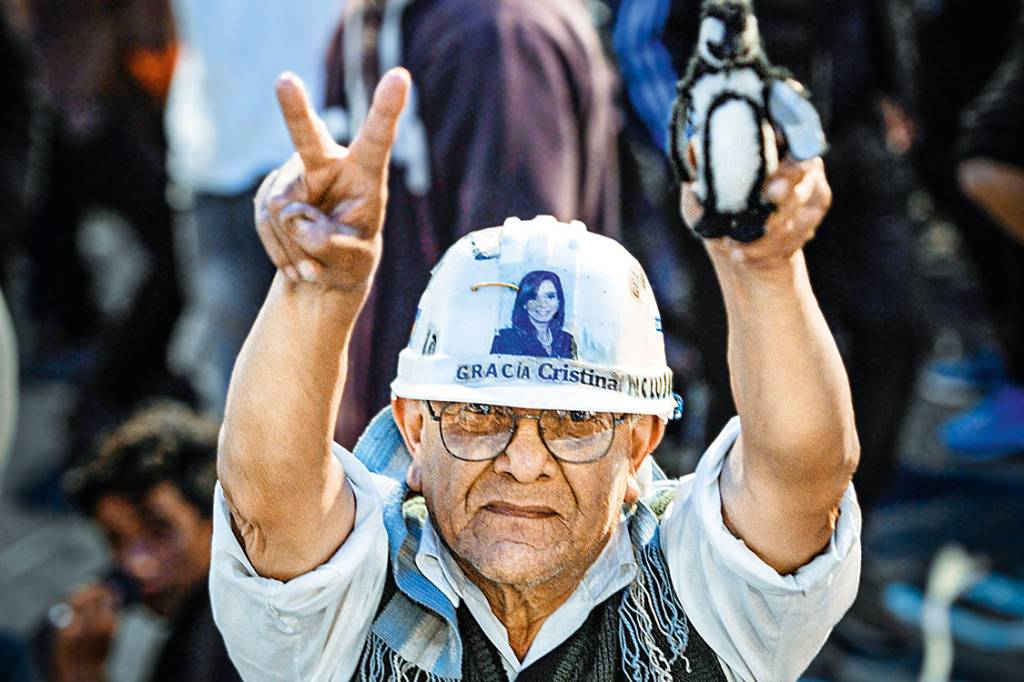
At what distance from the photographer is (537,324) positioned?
2.24 metres

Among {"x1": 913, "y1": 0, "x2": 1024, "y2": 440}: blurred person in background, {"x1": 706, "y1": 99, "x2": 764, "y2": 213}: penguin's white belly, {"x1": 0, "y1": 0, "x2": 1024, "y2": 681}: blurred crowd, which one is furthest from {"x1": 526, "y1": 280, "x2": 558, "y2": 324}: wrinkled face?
{"x1": 913, "y1": 0, "x2": 1024, "y2": 440}: blurred person in background

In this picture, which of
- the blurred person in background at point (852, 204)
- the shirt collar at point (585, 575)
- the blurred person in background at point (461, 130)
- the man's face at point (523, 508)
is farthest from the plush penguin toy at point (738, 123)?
the blurred person in background at point (852, 204)

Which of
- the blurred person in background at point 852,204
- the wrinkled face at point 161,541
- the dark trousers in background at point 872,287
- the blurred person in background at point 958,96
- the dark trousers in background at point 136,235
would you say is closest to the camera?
the blurred person in background at point 852,204

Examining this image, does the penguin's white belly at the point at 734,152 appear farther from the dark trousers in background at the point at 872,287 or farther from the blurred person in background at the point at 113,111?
the blurred person in background at the point at 113,111

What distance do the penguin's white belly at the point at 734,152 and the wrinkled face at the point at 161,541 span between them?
7.64ft

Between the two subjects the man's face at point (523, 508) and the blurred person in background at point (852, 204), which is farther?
the blurred person in background at point (852, 204)

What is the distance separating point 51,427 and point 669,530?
14.8 feet

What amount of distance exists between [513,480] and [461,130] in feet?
3.46

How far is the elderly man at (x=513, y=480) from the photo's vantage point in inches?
82.2

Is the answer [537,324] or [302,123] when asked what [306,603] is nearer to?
[537,324]

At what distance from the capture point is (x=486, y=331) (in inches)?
88.4

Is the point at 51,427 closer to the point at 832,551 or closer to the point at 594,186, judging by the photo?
the point at 594,186

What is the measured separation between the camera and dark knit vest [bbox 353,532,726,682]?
2.26 metres

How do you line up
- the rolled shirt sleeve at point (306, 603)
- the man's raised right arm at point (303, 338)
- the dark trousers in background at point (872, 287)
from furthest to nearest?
the dark trousers in background at point (872, 287), the rolled shirt sleeve at point (306, 603), the man's raised right arm at point (303, 338)
